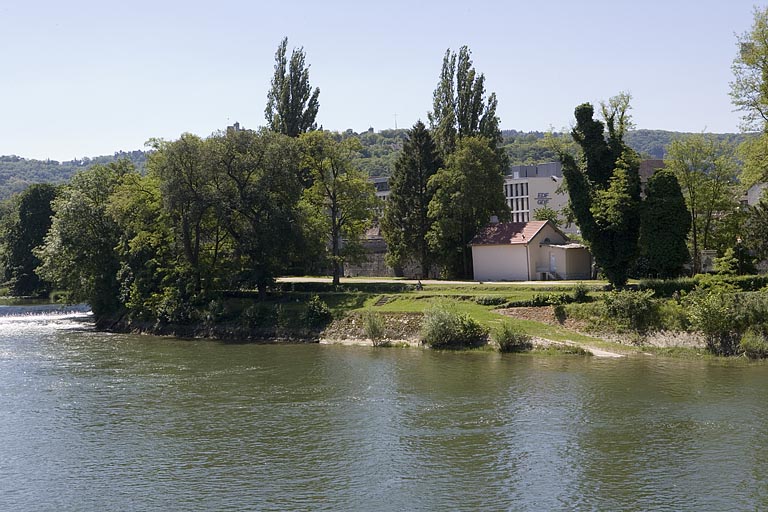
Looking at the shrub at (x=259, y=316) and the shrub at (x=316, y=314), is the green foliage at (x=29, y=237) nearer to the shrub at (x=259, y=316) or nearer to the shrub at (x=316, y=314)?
the shrub at (x=259, y=316)

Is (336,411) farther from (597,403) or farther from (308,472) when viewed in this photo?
(597,403)

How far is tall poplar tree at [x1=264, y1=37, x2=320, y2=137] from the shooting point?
72250 millimetres

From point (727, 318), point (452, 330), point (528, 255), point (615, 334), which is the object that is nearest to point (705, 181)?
point (528, 255)

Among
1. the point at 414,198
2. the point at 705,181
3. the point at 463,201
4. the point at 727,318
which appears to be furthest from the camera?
the point at 414,198

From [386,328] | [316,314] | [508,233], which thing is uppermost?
[508,233]

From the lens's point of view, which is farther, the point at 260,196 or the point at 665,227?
the point at 260,196

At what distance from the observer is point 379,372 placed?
1458 inches

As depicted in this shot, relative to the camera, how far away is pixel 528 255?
188ft

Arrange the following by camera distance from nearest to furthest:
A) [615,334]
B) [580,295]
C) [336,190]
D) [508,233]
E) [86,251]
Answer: [615,334] → [580,295] → [336,190] → [508,233] → [86,251]

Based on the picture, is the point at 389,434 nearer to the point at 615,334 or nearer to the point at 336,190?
the point at 615,334

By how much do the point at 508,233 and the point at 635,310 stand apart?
63.7 ft

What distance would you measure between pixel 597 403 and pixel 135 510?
16997 millimetres

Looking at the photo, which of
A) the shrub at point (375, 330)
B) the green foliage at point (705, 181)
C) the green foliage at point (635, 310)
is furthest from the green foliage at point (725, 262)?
the shrub at point (375, 330)

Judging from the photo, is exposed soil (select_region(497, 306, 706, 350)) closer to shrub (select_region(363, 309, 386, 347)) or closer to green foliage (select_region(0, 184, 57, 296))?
shrub (select_region(363, 309, 386, 347))
